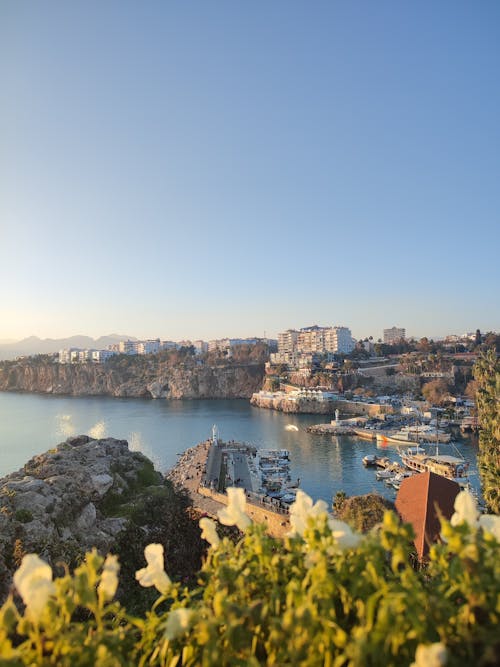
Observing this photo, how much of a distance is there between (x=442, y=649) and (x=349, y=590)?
40cm

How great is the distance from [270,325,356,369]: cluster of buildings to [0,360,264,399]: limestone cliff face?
5.75 m

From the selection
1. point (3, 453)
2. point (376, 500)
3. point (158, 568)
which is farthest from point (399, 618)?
point (3, 453)

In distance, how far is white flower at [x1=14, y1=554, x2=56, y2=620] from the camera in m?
1.28

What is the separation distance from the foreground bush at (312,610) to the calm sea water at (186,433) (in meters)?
19.5

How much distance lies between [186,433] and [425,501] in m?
29.5

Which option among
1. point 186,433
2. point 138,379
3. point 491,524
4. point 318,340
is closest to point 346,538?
point 491,524

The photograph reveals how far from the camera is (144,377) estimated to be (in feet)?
247

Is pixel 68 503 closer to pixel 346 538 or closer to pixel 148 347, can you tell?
pixel 346 538

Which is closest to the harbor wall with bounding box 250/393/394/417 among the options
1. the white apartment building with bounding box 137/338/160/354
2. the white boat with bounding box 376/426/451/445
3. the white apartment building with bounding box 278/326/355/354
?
the white boat with bounding box 376/426/451/445

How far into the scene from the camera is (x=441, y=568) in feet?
4.78

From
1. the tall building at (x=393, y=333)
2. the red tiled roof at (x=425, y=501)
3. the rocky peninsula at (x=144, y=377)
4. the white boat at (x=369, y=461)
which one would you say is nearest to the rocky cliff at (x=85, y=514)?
the red tiled roof at (x=425, y=501)

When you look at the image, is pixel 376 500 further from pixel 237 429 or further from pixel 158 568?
pixel 237 429

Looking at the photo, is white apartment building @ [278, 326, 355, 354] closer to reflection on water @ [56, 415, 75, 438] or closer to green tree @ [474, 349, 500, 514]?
reflection on water @ [56, 415, 75, 438]

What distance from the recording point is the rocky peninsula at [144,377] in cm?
6788
